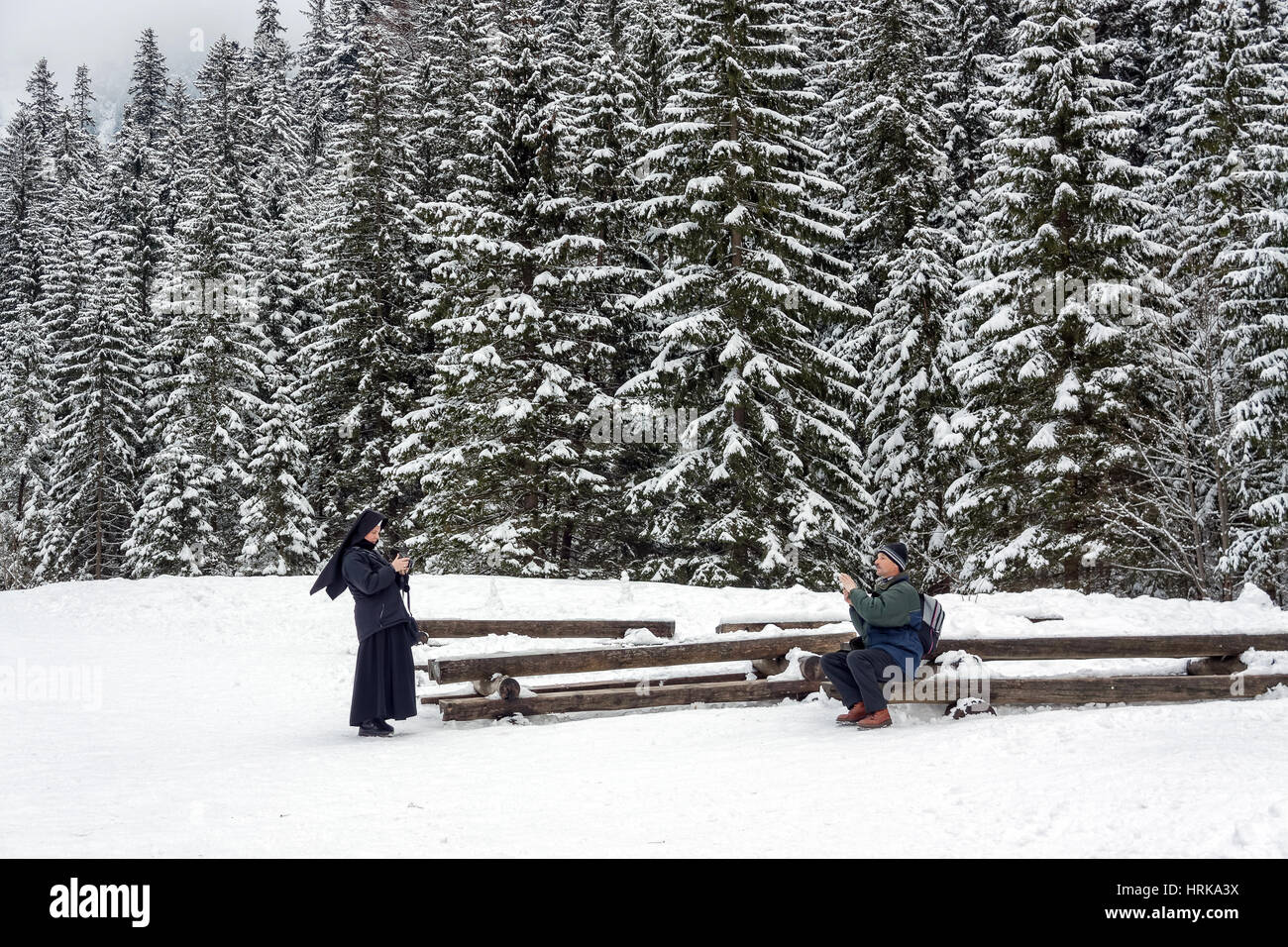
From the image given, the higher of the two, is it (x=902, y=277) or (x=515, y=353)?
(x=902, y=277)

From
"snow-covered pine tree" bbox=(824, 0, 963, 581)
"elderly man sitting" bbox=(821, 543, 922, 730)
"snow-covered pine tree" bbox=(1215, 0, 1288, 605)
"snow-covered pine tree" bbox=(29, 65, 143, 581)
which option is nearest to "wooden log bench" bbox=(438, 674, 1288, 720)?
"elderly man sitting" bbox=(821, 543, 922, 730)

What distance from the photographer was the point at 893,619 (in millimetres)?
7586

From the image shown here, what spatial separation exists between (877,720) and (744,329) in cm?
1479

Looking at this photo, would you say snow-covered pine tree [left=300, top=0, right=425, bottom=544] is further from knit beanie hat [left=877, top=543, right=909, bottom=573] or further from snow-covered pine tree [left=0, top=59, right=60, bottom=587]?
knit beanie hat [left=877, top=543, right=909, bottom=573]

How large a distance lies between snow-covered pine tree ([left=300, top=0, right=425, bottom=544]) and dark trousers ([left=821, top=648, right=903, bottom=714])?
21.8m

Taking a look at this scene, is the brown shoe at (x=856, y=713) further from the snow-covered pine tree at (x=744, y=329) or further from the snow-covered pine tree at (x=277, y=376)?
the snow-covered pine tree at (x=277, y=376)

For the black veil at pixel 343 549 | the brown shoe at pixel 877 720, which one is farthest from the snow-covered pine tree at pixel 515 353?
the brown shoe at pixel 877 720

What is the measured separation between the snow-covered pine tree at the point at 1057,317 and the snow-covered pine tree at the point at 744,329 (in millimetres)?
3327

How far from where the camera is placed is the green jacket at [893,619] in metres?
7.58

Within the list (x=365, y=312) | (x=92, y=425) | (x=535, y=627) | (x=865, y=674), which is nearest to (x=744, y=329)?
(x=535, y=627)

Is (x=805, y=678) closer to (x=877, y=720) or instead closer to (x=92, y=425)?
(x=877, y=720)

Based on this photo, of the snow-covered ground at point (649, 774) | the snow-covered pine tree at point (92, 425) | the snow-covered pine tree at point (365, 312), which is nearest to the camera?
the snow-covered ground at point (649, 774)

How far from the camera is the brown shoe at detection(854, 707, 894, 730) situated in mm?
7719
